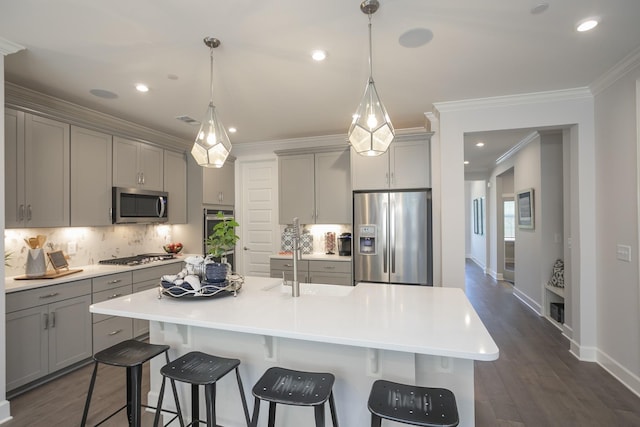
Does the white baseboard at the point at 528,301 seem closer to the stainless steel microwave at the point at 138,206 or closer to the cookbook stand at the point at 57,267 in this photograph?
the stainless steel microwave at the point at 138,206

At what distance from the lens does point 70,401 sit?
2.50 meters

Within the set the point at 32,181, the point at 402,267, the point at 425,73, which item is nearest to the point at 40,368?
the point at 32,181

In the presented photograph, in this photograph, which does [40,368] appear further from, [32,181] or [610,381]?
[610,381]

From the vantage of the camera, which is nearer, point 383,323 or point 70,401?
point 383,323

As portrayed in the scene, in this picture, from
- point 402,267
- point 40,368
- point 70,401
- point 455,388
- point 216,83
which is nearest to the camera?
point 455,388

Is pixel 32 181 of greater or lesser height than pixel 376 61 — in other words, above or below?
below

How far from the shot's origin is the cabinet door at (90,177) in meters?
3.23

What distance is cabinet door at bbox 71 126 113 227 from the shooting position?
3229 millimetres

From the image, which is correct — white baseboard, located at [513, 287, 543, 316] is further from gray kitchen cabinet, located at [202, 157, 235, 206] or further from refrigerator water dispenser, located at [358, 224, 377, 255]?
gray kitchen cabinet, located at [202, 157, 235, 206]

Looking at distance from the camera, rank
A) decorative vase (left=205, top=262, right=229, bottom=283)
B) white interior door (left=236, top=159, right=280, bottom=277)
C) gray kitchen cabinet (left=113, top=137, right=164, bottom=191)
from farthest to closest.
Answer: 1. white interior door (left=236, top=159, right=280, bottom=277)
2. gray kitchen cabinet (left=113, top=137, right=164, bottom=191)
3. decorative vase (left=205, top=262, right=229, bottom=283)

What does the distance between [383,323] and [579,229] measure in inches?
107

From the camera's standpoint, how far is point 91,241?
3.71 m

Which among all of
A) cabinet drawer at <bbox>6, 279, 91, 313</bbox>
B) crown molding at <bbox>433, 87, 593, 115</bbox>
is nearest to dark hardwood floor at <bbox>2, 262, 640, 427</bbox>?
cabinet drawer at <bbox>6, 279, 91, 313</bbox>

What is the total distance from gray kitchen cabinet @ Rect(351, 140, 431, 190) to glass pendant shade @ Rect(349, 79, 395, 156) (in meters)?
2.06
